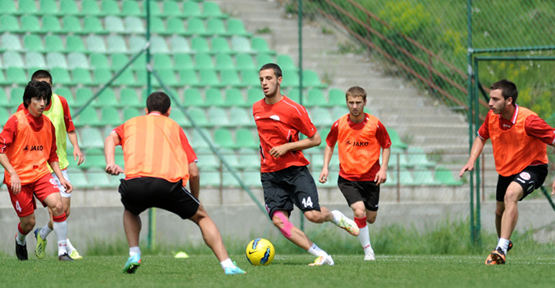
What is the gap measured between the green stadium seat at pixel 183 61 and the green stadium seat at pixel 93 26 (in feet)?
5.06

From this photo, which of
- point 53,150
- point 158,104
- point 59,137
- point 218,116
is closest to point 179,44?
point 218,116

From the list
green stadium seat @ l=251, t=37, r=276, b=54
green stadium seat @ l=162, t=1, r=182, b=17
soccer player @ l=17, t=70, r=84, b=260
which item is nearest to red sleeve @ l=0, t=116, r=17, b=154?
soccer player @ l=17, t=70, r=84, b=260

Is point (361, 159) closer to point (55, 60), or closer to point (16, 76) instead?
point (16, 76)

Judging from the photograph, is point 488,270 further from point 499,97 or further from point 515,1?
point 515,1

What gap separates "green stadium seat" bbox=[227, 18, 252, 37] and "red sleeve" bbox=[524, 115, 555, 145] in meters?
9.28

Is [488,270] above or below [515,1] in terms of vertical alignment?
below

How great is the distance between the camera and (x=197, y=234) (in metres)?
11.4

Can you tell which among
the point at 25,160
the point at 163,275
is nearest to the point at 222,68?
the point at 25,160

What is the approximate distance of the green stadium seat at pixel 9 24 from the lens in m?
15.2

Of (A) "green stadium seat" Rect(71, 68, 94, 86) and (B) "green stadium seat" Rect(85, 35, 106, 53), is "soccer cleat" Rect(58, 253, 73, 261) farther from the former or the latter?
(B) "green stadium seat" Rect(85, 35, 106, 53)

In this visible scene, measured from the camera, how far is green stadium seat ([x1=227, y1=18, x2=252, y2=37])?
16.6m

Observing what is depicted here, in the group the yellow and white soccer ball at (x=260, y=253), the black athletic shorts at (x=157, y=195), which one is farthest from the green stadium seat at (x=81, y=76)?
the black athletic shorts at (x=157, y=195)

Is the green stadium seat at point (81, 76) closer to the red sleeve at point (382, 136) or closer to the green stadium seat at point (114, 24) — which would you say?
the green stadium seat at point (114, 24)

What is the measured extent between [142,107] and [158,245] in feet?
11.5
